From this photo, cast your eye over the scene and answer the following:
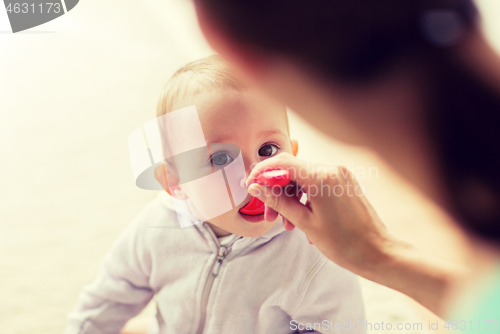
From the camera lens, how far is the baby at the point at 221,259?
0.38 metres

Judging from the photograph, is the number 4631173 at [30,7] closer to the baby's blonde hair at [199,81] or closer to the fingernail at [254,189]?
the baby's blonde hair at [199,81]

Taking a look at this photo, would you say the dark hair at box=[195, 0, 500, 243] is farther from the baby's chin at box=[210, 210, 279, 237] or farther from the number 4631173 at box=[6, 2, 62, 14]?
the number 4631173 at box=[6, 2, 62, 14]

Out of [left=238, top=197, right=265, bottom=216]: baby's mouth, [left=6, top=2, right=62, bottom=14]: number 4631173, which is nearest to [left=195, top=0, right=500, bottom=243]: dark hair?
[left=238, top=197, right=265, bottom=216]: baby's mouth

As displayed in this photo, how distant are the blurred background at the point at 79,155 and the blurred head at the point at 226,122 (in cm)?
16

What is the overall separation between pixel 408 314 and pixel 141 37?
72cm

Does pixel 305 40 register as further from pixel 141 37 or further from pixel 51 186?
pixel 51 186

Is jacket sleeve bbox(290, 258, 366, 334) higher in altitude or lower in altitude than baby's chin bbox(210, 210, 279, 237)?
lower

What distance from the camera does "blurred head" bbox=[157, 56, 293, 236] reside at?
38cm

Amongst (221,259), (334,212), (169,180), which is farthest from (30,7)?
(334,212)

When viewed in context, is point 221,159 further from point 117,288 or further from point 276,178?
point 117,288

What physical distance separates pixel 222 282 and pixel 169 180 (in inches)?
5.7

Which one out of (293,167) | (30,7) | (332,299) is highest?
(30,7)

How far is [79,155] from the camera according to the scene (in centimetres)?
94

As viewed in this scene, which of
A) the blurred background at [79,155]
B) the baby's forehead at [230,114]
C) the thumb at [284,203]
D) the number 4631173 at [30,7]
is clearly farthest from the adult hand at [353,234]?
the number 4631173 at [30,7]
